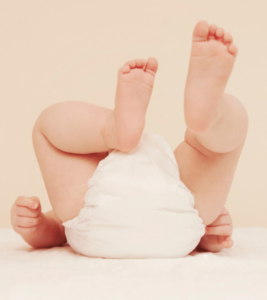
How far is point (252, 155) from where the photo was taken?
2.33 metres

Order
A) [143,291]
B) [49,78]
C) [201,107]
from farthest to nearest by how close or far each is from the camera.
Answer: [49,78]
[201,107]
[143,291]

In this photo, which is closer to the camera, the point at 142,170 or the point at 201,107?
the point at 201,107

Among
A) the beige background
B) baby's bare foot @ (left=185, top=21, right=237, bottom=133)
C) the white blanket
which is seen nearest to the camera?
the white blanket

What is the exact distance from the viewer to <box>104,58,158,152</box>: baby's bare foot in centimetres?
88

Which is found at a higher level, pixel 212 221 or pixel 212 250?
pixel 212 221

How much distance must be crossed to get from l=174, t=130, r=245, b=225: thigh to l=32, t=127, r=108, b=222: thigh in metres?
0.25

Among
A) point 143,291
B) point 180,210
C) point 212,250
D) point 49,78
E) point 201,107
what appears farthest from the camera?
point 49,78

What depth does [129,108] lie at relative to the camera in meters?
0.89

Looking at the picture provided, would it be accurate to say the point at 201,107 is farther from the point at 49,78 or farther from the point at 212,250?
the point at 49,78

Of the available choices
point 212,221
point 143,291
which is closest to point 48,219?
point 212,221

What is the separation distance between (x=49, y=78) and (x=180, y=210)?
5.42 ft

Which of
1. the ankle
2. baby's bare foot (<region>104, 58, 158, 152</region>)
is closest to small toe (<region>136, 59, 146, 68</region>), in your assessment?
baby's bare foot (<region>104, 58, 158, 152</region>)

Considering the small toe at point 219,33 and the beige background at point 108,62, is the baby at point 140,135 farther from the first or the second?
the beige background at point 108,62

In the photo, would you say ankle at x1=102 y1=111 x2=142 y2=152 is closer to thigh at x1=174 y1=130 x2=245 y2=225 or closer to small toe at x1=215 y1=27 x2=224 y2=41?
thigh at x1=174 y1=130 x2=245 y2=225
